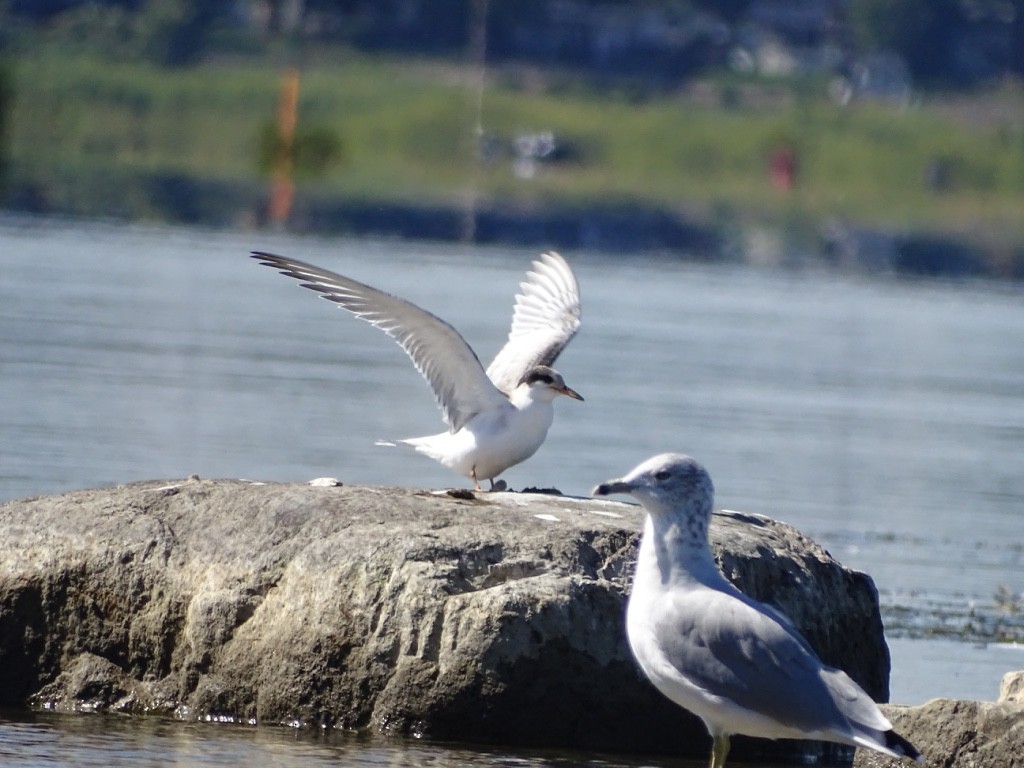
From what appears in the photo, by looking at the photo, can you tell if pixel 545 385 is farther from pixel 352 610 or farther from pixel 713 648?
pixel 713 648

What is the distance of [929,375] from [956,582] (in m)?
12.9

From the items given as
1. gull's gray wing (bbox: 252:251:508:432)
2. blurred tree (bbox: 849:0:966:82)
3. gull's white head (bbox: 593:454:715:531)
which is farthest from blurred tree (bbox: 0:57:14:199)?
gull's white head (bbox: 593:454:715:531)

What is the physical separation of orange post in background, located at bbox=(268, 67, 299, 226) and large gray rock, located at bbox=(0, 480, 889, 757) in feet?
149

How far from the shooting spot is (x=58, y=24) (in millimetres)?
94688

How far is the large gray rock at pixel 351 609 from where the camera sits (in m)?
9.93

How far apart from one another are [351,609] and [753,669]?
2248 mm

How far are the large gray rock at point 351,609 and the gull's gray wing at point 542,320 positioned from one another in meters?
2.46

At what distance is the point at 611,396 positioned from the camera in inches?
878

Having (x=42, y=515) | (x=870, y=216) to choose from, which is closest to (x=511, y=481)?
(x=42, y=515)

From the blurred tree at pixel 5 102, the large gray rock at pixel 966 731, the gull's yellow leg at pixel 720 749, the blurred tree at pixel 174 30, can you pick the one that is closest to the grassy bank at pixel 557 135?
the blurred tree at pixel 5 102

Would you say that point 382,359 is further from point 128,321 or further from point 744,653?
point 744,653

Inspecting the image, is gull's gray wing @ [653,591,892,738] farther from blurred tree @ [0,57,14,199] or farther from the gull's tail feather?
blurred tree @ [0,57,14,199]

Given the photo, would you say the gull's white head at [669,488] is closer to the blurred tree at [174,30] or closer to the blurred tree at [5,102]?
the blurred tree at [5,102]

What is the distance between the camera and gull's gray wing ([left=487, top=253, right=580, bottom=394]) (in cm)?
1320
